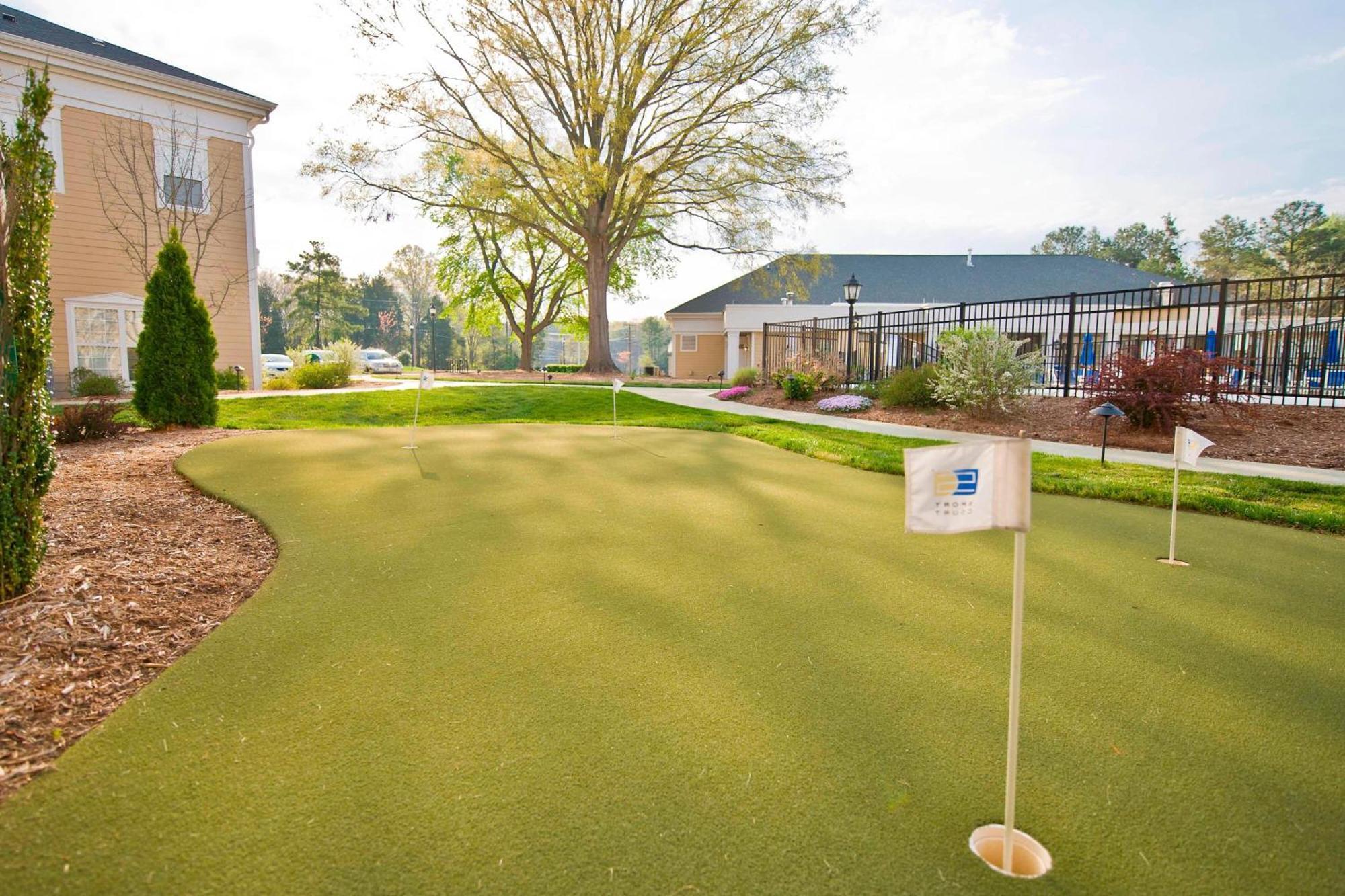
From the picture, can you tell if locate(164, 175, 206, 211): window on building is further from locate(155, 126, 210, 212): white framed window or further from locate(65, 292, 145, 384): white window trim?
locate(65, 292, 145, 384): white window trim

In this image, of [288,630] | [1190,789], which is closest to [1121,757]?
[1190,789]

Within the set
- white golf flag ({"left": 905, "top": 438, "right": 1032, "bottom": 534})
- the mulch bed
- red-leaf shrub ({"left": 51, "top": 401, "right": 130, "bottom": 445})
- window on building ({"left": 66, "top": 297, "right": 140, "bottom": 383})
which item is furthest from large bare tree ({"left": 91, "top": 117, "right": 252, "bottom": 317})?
white golf flag ({"left": 905, "top": 438, "right": 1032, "bottom": 534})

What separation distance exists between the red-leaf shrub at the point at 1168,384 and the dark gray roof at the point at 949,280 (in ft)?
71.5

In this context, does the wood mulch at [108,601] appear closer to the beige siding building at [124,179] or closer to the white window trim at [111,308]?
the white window trim at [111,308]

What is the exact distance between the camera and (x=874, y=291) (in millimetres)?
→ 31484

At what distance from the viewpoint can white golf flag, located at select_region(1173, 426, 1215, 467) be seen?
385 centimetres

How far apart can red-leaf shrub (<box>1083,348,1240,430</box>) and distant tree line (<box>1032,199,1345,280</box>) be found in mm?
35110

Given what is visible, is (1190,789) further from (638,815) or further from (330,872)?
(330,872)

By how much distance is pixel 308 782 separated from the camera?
192 cm

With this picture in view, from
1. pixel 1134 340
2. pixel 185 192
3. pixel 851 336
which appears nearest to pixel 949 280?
pixel 851 336

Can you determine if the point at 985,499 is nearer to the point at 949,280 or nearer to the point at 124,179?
the point at 124,179

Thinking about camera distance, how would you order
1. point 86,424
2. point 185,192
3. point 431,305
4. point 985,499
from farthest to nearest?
point 431,305 → point 185,192 → point 86,424 → point 985,499

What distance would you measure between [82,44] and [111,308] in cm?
578

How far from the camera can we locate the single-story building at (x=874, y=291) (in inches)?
1146
